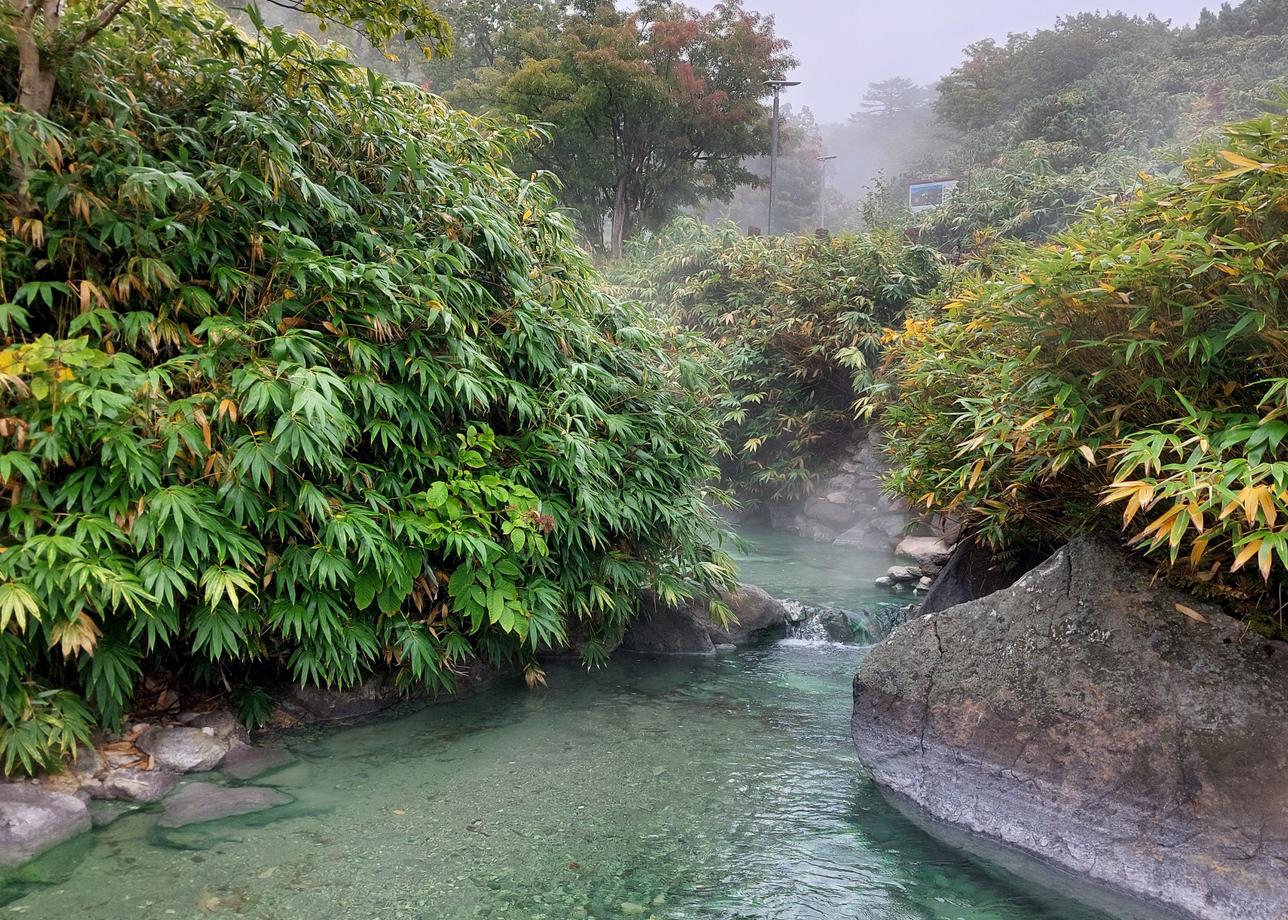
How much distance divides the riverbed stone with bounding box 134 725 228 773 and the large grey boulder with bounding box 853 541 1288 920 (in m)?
3.38

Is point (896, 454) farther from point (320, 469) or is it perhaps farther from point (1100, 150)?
point (1100, 150)

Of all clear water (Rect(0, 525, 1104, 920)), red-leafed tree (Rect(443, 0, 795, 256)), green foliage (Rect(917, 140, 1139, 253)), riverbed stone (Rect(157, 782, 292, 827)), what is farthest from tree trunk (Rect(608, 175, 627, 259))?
riverbed stone (Rect(157, 782, 292, 827))

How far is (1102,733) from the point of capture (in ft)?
11.8

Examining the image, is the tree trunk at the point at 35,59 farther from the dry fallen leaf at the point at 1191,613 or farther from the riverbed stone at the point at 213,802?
the dry fallen leaf at the point at 1191,613

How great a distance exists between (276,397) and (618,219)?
1741 centimetres

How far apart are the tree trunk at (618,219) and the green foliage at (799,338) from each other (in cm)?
565

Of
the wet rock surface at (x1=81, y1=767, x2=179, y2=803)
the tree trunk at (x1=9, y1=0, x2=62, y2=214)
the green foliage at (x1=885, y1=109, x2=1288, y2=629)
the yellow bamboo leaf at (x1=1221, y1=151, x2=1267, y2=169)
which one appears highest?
the tree trunk at (x1=9, y1=0, x2=62, y2=214)

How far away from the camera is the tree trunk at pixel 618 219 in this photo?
20.1 m

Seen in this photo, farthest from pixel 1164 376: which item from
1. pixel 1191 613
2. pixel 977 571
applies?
pixel 977 571

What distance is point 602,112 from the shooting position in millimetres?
18422

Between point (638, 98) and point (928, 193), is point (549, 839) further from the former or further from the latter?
point (928, 193)

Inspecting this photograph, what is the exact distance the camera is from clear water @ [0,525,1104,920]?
3.16 meters

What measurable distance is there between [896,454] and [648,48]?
16028 mm

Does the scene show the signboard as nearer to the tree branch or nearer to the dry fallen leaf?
the dry fallen leaf
